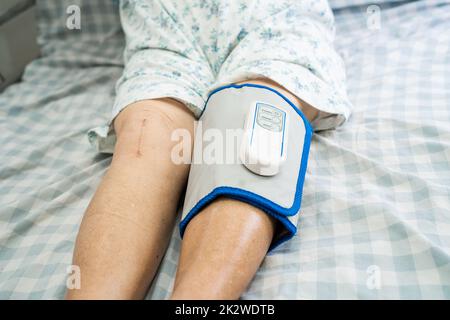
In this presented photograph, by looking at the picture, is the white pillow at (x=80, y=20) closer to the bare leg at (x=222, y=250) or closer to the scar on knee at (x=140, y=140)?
the scar on knee at (x=140, y=140)

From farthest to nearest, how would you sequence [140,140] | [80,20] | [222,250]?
1. [80,20]
2. [140,140]
3. [222,250]

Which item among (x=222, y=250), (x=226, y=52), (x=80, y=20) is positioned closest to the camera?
(x=222, y=250)

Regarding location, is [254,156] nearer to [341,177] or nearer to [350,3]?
[341,177]

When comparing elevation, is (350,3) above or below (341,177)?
above

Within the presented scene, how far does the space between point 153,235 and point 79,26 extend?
2.88 ft

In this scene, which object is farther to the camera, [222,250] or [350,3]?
[350,3]

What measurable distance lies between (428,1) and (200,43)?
29.2 inches

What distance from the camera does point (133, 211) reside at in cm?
67

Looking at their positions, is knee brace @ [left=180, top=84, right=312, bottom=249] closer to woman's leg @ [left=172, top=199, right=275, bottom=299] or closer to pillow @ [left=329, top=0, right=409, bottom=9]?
woman's leg @ [left=172, top=199, right=275, bottom=299]

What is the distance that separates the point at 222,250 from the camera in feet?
1.97

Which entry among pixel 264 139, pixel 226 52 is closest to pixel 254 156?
pixel 264 139

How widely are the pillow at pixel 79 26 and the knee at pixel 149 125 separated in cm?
51

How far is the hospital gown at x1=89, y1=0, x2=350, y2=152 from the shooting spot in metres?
0.86

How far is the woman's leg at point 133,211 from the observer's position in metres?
0.60
